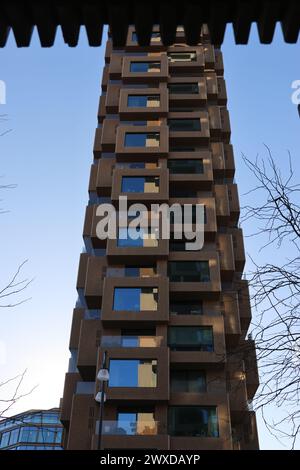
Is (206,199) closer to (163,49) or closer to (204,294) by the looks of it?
(204,294)

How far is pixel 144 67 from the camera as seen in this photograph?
161 feet

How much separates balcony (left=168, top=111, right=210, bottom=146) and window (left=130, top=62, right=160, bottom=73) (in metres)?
6.35

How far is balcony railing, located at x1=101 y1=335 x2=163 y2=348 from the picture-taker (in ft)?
104

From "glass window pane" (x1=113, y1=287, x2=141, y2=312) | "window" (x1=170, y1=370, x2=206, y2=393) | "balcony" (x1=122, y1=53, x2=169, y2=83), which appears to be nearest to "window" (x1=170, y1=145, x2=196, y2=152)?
"balcony" (x1=122, y1=53, x2=169, y2=83)

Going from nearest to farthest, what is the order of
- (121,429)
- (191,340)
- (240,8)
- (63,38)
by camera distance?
1. (240,8)
2. (63,38)
3. (121,429)
4. (191,340)

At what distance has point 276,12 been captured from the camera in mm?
4145

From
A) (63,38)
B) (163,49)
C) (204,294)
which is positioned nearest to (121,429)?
(204,294)

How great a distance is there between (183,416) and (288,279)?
2513 cm

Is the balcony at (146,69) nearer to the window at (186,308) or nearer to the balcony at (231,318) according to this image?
the balcony at (231,318)

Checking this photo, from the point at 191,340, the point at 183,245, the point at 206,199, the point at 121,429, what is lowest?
the point at 121,429

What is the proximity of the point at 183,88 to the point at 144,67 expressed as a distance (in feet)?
14.8

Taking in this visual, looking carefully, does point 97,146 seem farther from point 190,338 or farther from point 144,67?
point 190,338

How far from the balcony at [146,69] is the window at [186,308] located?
23.3 metres

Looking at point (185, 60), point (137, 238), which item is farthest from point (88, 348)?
point (185, 60)
